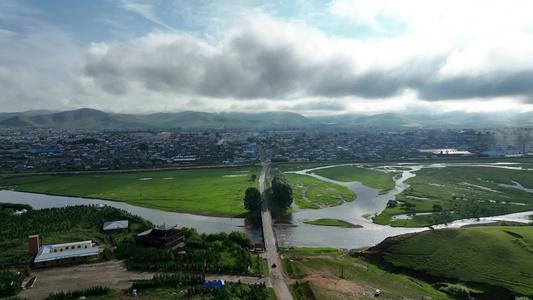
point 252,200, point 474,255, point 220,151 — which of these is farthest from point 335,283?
point 220,151

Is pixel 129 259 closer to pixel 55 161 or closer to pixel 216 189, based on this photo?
pixel 216 189

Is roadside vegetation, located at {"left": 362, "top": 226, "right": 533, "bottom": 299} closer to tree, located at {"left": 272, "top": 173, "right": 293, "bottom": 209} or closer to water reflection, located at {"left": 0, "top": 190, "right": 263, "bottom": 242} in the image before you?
water reflection, located at {"left": 0, "top": 190, "right": 263, "bottom": 242}

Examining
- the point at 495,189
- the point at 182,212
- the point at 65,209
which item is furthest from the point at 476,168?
the point at 65,209

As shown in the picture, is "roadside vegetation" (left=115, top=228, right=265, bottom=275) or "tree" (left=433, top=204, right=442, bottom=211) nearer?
"roadside vegetation" (left=115, top=228, right=265, bottom=275)

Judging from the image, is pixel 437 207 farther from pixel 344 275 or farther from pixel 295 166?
pixel 295 166

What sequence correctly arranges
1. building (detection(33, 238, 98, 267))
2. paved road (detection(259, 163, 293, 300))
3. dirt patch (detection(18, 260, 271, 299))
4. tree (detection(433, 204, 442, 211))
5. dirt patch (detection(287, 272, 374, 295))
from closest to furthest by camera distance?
dirt patch (detection(18, 260, 271, 299))
paved road (detection(259, 163, 293, 300))
dirt patch (detection(287, 272, 374, 295))
building (detection(33, 238, 98, 267))
tree (detection(433, 204, 442, 211))

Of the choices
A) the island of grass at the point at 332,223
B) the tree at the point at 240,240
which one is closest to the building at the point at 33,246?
the tree at the point at 240,240

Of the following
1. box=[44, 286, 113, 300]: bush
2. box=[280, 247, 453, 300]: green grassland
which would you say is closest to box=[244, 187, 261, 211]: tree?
box=[280, 247, 453, 300]: green grassland
